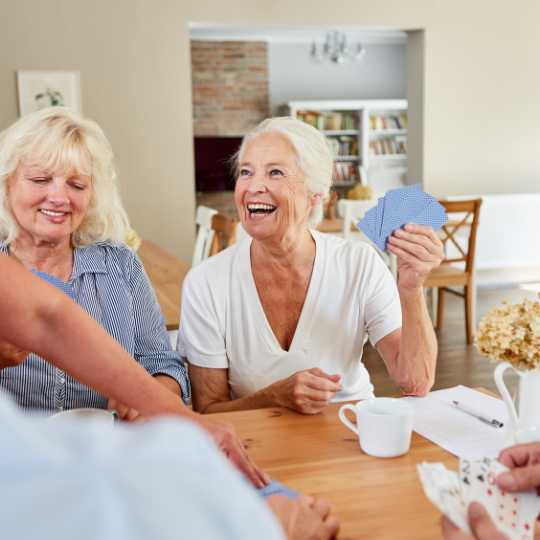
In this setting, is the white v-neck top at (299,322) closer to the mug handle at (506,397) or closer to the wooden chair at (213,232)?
the mug handle at (506,397)

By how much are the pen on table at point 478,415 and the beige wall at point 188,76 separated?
501cm

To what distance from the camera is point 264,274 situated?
2000 mm

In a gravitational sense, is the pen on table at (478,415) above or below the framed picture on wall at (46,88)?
below

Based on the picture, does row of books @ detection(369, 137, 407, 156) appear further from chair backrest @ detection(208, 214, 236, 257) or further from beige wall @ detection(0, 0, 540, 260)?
chair backrest @ detection(208, 214, 236, 257)

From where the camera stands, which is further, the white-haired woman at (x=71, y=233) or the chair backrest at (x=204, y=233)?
the chair backrest at (x=204, y=233)

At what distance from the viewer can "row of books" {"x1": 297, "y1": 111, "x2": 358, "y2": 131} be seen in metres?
10.8

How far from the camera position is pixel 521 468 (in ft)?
3.43

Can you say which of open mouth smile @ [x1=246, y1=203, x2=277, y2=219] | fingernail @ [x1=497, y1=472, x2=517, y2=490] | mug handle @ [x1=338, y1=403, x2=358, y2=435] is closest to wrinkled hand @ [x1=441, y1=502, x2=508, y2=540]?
fingernail @ [x1=497, y1=472, x2=517, y2=490]

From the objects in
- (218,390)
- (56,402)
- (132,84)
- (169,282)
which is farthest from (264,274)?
(132,84)

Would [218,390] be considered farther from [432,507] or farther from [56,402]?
[432,507]

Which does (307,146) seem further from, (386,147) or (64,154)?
(386,147)

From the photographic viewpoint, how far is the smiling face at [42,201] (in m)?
1.87

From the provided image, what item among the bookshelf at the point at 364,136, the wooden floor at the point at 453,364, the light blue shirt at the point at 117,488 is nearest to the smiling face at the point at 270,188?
the light blue shirt at the point at 117,488

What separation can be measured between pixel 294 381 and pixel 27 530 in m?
1.24
